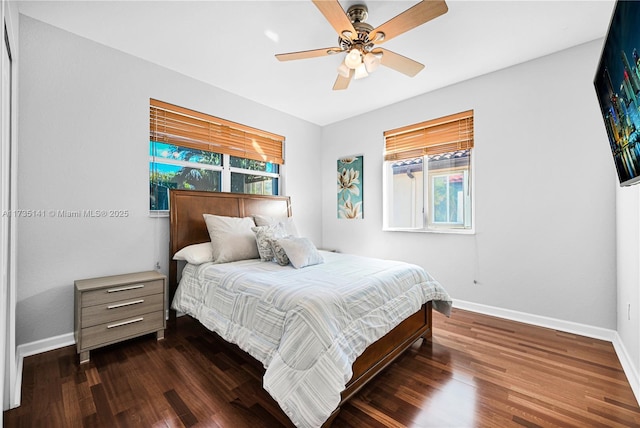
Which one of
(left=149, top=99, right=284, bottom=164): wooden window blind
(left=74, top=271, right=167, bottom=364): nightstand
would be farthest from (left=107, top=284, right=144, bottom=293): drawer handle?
(left=149, top=99, right=284, bottom=164): wooden window blind

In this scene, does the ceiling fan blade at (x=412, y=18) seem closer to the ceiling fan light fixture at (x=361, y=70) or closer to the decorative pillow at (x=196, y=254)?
the ceiling fan light fixture at (x=361, y=70)

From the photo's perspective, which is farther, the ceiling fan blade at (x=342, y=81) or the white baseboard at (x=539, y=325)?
the ceiling fan blade at (x=342, y=81)

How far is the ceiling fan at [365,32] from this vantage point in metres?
1.65

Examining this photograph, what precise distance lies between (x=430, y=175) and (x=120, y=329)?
11.8 feet

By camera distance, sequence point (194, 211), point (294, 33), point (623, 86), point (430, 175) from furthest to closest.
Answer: point (430, 175)
point (194, 211)
point (294, 33)
point (623, 86)

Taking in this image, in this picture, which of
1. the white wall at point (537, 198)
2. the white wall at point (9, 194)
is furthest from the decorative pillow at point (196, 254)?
the white wall at point (537, 198)

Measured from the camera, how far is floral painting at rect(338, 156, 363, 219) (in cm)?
423

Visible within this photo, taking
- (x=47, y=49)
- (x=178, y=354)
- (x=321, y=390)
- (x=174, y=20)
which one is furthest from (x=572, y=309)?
(x=47, y=49)

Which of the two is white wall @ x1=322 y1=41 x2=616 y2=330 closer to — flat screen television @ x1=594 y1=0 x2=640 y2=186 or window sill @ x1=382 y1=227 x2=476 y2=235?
window sill @ x1=382 y1=227 x2=476 y2=235

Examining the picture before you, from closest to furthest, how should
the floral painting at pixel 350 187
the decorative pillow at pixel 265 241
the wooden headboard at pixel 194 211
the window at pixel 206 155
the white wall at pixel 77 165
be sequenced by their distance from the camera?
the white wall at pixel 77 165, the decorative pillow at pixel 265 241, the wooden headboard at pixel 194 211, the window at pixel 206 155, the floral painting at pixel 350 187

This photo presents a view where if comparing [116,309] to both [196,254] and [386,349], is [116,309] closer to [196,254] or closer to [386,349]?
[196,254]

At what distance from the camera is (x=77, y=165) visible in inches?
92.8

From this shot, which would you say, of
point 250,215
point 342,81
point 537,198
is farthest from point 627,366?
point 250,215

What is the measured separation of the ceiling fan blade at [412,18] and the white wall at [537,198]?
58.5 inches
